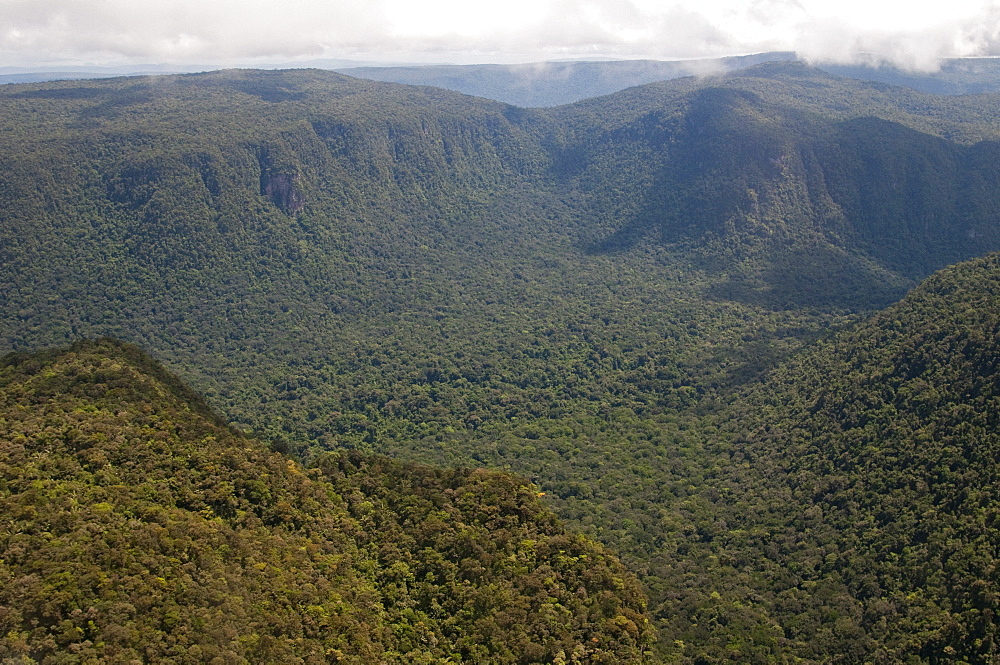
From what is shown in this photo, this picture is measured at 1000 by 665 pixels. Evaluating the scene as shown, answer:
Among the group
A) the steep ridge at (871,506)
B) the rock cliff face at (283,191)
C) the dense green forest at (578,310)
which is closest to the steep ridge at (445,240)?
the rock cliff face at (283,191)

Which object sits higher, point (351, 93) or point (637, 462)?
point (351, 93)

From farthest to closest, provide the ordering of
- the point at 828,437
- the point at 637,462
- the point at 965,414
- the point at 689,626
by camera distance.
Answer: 1. the point at 637,462
2. the point at 828,437
3. the point at 965,414
4. the point at 689,626

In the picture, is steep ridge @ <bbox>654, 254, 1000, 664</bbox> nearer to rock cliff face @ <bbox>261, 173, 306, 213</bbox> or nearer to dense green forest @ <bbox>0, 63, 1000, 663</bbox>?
dense green forest @ <bbox>0, 63, 1000, 663</bbox>

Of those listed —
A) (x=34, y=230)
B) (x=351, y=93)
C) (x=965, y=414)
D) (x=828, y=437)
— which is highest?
(x=351, y=93)

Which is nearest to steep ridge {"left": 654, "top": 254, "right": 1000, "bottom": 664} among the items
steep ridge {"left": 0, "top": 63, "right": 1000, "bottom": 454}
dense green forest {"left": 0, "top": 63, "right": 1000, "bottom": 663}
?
dense green forest {"left": 0, "top": 63, "right": 1000, "bottom": 663}

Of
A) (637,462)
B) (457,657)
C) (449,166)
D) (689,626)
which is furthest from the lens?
(449,166)

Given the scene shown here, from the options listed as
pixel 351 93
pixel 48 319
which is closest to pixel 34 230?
pixel 48 319

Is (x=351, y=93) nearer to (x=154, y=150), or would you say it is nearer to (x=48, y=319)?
(x=154, y=150)

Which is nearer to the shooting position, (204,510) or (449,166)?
(204,510)
